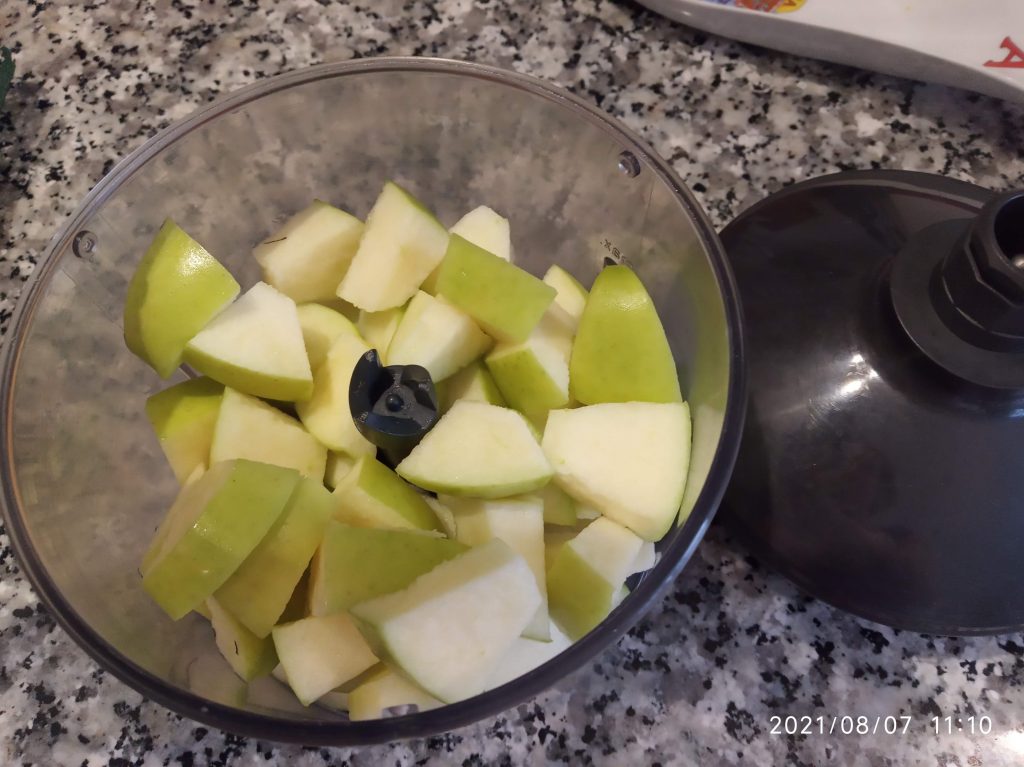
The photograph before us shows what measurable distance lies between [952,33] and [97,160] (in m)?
0.96

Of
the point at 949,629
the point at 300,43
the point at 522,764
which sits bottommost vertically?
the point at 522,764

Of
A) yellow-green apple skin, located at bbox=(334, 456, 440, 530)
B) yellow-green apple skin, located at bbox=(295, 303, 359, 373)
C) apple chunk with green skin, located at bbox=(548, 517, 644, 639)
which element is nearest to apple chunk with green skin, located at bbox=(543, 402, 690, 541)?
apple chunk with green skin, located at bbox=(548, 517, 644, 639)

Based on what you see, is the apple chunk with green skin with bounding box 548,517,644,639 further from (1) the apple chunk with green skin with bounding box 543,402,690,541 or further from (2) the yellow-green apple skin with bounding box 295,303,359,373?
(2) the yellow-green apple skin with bounding box 295,303,359,373

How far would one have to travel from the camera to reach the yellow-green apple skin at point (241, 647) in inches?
22.4

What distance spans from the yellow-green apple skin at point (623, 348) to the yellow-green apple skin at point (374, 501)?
0.17 m

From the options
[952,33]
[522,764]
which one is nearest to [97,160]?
[522,764]

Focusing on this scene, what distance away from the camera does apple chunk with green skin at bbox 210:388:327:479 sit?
61 cm

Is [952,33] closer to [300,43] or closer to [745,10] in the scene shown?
[745,10]

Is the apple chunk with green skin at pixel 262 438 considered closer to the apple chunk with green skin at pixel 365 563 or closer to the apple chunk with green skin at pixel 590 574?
the apple chunk with green skin at pixel 365 563

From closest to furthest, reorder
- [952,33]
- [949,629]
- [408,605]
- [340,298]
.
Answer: [408,605], [949,629], [340,298], [952,33]

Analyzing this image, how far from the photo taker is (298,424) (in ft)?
2.15

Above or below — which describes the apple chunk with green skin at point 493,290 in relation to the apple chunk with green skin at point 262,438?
above
